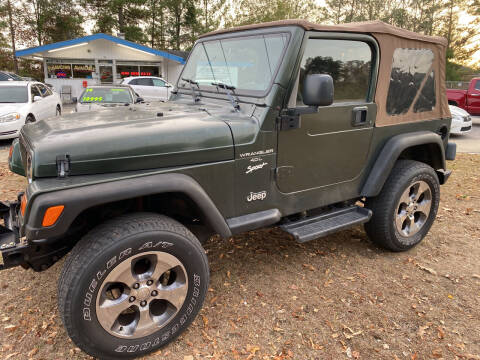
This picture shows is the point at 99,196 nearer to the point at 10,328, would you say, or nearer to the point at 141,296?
the point at 141,296

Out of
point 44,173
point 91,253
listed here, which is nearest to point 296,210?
point 91,253

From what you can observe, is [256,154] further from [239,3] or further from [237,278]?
[239,3]

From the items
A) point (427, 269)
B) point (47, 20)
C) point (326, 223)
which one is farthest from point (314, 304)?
point (47, 20)

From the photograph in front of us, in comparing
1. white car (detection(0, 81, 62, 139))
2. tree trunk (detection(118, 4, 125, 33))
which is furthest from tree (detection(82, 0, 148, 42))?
white car (detection(0, 81, 62, 139))

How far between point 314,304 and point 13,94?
408 inches

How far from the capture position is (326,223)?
3.27 metres

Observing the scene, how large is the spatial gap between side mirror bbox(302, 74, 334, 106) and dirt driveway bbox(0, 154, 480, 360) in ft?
5.36

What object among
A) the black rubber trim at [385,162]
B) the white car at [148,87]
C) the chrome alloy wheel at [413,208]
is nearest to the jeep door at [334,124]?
the black rubber trim at [385,162]

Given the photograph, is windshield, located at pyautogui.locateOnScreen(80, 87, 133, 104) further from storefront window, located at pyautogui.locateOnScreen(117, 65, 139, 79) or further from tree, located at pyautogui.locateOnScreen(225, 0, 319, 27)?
tree, located at pyautogui.locateOnScreen(225, 0, 319, 27)

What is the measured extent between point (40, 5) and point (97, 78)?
16180mm

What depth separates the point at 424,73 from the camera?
12.0 ft

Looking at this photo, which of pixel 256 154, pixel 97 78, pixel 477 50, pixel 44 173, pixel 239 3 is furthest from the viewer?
pixel 239 3

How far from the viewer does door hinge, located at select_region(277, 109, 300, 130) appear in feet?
8.94

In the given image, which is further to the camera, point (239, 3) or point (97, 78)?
point (239, 3)
